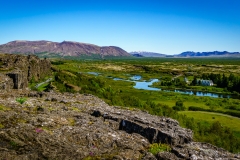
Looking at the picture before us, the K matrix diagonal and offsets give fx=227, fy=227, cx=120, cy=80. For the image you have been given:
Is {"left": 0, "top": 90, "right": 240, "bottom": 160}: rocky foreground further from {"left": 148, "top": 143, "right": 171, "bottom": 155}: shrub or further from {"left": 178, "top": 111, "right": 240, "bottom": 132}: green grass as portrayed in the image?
{"left": 178, "top": 111, "right": 240, "bottom": 132}: green grass

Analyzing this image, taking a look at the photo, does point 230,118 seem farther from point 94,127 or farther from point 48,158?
point 48,158

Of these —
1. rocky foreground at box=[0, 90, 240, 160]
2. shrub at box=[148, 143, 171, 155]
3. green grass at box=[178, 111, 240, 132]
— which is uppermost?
rocky foreground at box=[0, 90, 240, 160]

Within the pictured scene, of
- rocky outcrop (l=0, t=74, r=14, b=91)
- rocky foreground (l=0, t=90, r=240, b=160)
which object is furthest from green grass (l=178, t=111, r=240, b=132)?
rocky outcrop (l=0, t=74, r=14, b=91)

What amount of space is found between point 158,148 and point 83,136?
616 centimetres

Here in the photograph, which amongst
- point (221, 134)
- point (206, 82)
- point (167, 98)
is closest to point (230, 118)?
point (221, 134)

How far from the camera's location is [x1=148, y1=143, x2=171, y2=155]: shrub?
17.9 meters

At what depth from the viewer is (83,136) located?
18234 millimetres

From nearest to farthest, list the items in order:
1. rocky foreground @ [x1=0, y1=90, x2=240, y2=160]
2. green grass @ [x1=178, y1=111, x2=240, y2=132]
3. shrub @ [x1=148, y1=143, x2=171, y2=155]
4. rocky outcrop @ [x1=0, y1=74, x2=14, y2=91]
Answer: rocky foreground @ [x1=0, y1=90, x2=240, y2=160] → shrub @ [x1=148, y1=143, x2=171, y2=155] → rocky outcrop @ [x1=0, y1=74, x2=14, y2=91] → green grass @ [x1=178, y1=111, x2=240, y2=132]

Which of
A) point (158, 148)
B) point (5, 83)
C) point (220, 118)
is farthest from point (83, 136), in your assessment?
point (220, 118)

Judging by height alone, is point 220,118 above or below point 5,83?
below

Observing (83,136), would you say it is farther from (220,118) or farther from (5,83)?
(220,118)

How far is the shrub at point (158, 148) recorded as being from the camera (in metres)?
17.9

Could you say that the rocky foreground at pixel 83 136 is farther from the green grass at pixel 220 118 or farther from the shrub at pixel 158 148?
the green grass at pixel 220 118

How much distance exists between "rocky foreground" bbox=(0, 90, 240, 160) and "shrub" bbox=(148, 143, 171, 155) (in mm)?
477
